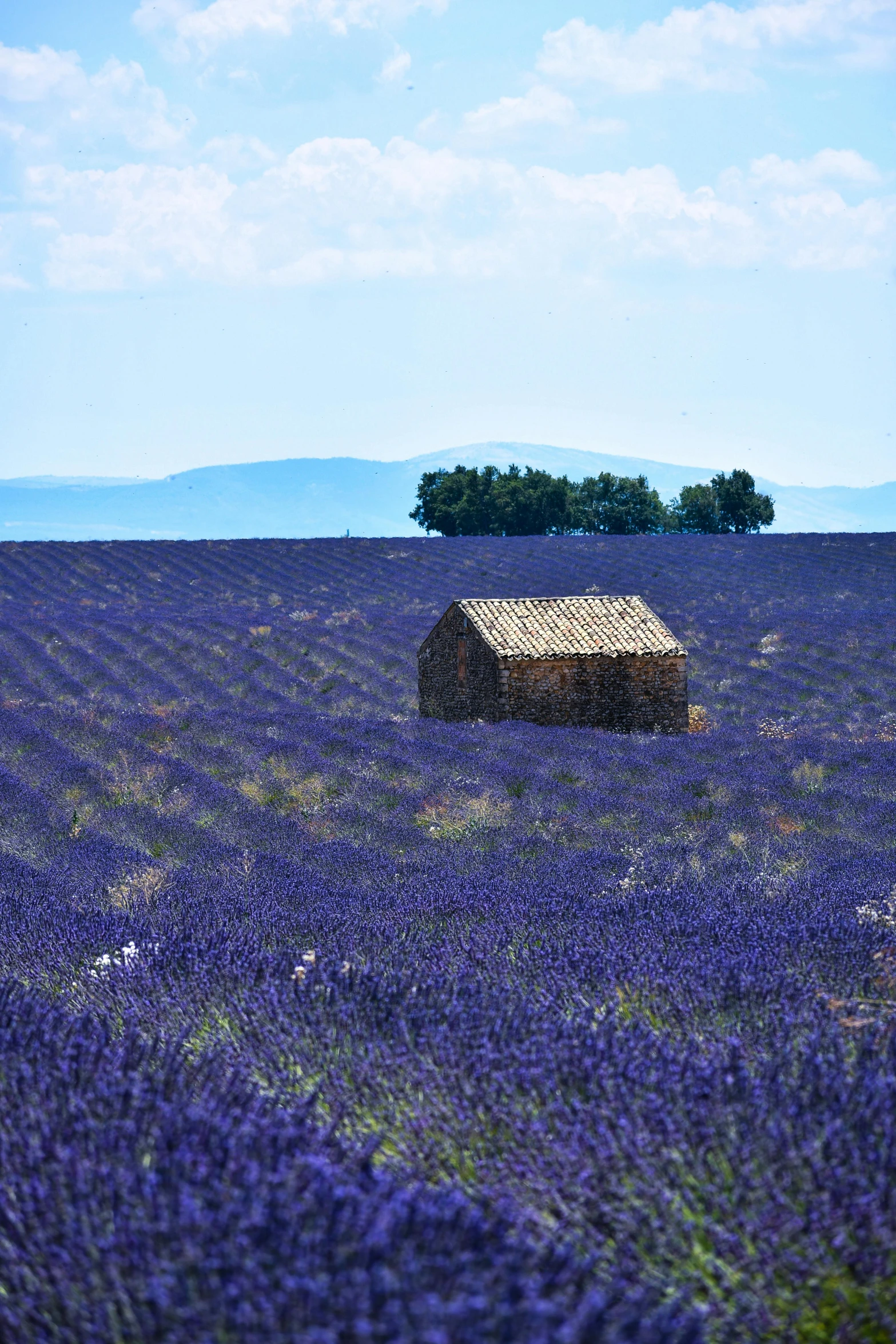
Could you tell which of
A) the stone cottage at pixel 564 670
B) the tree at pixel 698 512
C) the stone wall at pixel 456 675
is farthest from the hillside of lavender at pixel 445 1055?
the tree at pixel 698 512

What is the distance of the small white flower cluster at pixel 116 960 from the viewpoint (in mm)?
4612

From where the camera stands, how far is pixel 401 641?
22.0 meters

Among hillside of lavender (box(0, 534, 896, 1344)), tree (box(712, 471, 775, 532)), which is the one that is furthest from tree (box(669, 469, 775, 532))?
hillside of lavender (box(0, 534, 896, 1344))

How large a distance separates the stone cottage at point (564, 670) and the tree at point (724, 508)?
37055 millimetres

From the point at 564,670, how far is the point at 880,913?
10.7 meters

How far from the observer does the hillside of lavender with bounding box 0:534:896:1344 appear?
200 cm

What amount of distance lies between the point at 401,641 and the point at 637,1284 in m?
19.9

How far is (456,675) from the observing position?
16.9 m

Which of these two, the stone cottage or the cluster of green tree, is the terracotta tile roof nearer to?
the stone cottage

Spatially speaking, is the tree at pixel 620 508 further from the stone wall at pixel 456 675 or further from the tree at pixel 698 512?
the stone wall at pixel 456 675

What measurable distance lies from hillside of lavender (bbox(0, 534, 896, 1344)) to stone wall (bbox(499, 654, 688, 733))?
160 inches

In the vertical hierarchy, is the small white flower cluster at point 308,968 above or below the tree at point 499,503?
below

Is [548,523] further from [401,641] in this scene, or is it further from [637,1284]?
[637,1284]

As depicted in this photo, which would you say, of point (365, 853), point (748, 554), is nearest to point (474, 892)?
point (365, 853)
